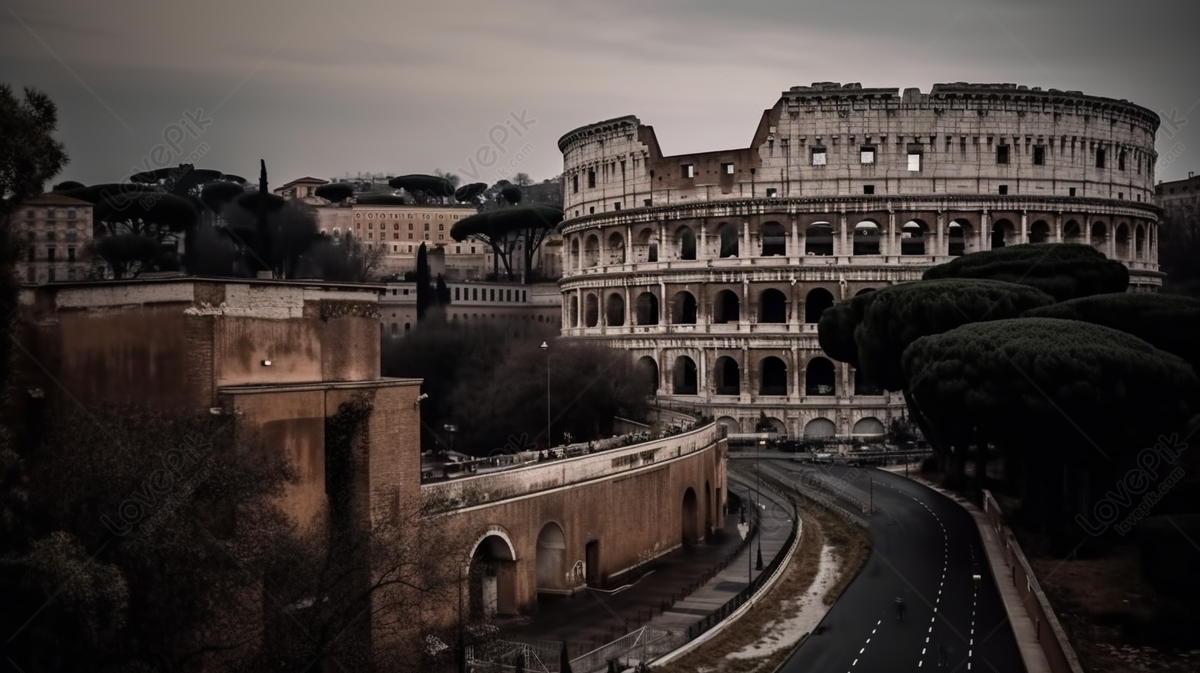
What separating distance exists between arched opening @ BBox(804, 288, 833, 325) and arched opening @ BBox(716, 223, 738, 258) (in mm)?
4829

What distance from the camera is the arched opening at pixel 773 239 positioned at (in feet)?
205

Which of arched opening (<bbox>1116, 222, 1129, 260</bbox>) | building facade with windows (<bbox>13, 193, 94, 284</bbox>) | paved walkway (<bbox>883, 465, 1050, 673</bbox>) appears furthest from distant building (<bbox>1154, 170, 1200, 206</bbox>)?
building facade with windows (<bbox>13, 193, 94, 284</bbox>)

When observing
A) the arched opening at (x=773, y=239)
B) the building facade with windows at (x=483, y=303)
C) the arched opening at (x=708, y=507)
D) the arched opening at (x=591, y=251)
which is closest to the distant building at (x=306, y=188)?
the building facade with windows at (x=483, y=303)

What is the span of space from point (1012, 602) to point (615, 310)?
3942 centimetres

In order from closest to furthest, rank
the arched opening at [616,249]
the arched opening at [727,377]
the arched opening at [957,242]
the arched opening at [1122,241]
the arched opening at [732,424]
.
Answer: the arched opening at [732,424] < the arched opening at [957,242] < the arched opening at [727,377] < the arched opening at [1122,241] < the arched opening at [616,249]

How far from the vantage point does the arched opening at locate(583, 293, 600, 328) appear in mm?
66750

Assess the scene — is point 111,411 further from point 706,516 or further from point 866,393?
point 866,393

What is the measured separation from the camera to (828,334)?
1930 inches

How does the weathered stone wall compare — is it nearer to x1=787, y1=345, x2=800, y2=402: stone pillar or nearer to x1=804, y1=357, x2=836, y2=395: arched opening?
x1=787, y1=345, x2=800, y2=402: stone pillar

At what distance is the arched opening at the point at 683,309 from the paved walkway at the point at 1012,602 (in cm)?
2391

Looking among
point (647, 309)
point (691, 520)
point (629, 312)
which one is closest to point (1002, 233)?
point (647, 309)

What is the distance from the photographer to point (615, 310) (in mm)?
66062

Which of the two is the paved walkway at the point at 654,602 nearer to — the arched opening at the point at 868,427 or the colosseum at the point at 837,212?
the arched opening at the point at 868,427

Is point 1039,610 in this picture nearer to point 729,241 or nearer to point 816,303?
point 816,303
